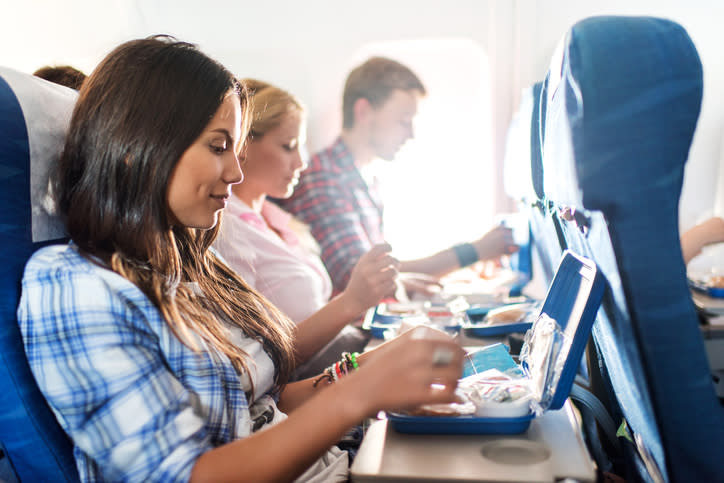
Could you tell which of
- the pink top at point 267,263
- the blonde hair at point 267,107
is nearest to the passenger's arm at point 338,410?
the pink top at point 267,263

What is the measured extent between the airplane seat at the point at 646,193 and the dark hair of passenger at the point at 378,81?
1916mm

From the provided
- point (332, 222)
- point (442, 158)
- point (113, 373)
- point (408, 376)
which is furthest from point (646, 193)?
point (442, 158)

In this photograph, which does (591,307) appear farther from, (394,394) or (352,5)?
(352,5)

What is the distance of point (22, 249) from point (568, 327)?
843mm

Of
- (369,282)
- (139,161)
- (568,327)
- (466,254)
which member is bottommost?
(466,254)

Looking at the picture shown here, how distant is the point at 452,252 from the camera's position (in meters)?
2.43

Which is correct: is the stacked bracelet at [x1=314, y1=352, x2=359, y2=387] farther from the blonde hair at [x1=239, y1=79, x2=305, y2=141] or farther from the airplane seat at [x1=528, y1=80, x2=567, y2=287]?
the blonde hair at [x1=239, y1=79, x2=305, y2=141]

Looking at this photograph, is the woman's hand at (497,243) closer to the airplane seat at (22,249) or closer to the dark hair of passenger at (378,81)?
the dark hair of passenger at (378,81)

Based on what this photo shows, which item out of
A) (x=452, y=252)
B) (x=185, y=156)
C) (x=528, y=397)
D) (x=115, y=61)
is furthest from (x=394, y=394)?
(x=452, y=252)

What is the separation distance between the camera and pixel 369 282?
1.44 meters

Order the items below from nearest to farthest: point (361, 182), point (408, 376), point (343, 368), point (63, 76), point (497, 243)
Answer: point (408, 376), point (343, 368), point (63, 76), point (497, 243), point (361, 182)

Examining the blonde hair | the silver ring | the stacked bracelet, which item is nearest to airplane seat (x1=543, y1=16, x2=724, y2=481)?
the silver ring

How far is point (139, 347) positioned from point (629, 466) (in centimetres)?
87

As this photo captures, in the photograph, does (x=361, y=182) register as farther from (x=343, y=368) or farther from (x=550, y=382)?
(x=550, y=382)
